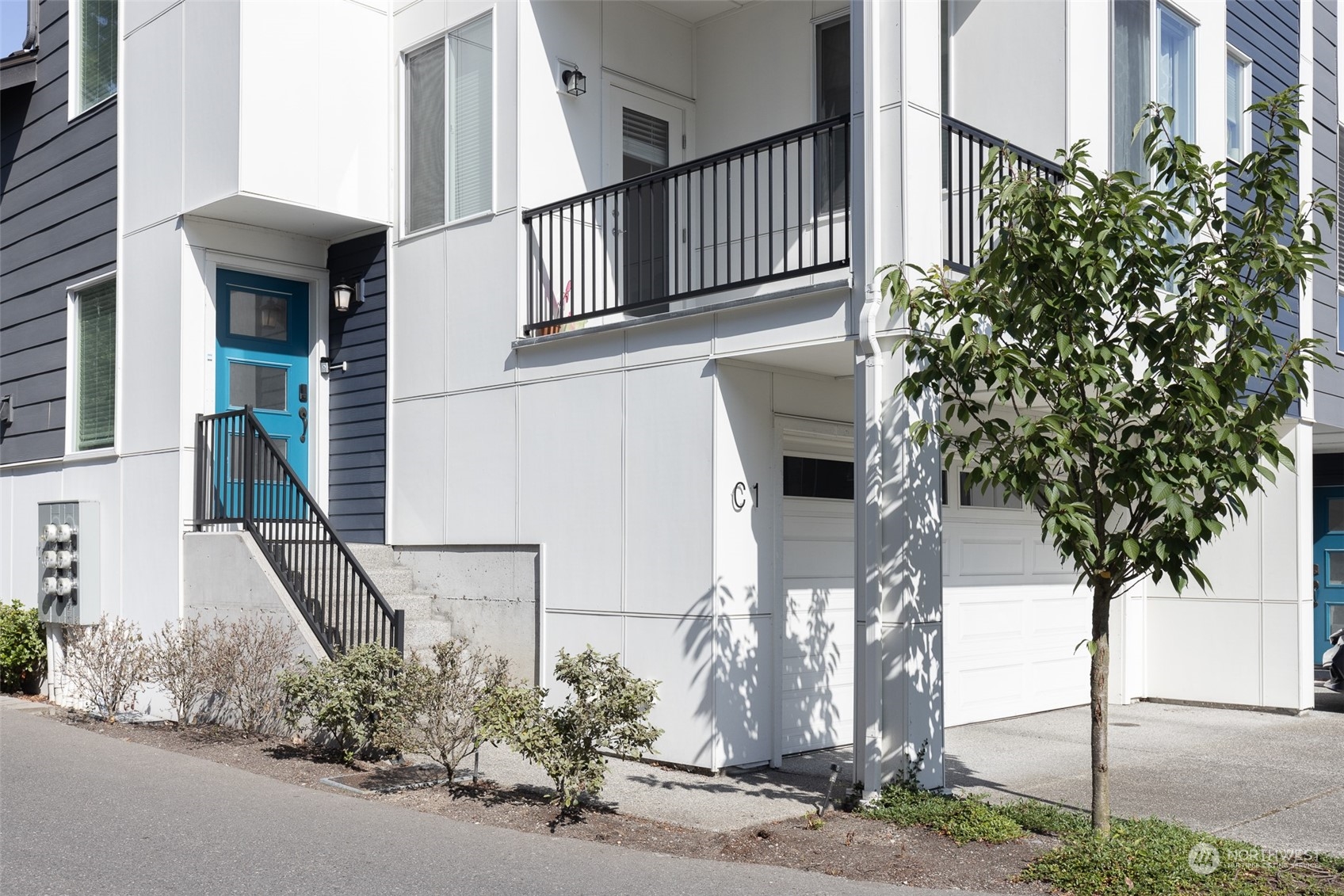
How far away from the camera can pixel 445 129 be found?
10.8 meters

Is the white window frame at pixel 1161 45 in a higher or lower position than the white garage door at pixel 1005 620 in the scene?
higher

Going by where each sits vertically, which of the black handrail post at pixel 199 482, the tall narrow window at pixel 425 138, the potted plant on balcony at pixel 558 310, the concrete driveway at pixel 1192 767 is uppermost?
the tall narrow window at pixel 425 138

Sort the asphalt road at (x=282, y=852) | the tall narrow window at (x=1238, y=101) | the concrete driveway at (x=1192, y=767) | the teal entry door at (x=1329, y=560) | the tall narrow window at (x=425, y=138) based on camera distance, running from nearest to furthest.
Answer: the asphalt road at (x=282, y=852), the concrete driveway at (x=1192, y=767), the tall narrow window at (x=425, y=138), the tall narrow window at (x=1238, y=101), the teal entry door at (x=1329, y=560)

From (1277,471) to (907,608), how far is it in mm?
6602

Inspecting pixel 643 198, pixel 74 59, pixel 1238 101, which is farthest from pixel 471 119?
pixel 1238 101

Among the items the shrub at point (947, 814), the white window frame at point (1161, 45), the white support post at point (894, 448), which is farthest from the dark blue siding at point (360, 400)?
the white window frame at point (1161, 45)

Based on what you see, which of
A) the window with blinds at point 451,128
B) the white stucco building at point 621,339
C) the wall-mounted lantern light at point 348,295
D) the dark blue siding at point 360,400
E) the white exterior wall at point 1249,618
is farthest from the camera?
the white exterior wall at point 1249,618

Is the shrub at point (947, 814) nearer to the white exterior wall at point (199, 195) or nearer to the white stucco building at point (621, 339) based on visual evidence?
the white stucco building at point (621, 339)

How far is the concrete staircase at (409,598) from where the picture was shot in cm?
993

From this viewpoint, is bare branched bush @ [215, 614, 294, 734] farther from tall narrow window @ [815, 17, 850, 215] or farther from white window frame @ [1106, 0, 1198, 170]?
white window frame @ [1106, 0, 1198, 170]

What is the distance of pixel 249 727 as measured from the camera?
31.1ft

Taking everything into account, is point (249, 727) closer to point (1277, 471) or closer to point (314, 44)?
point (314, 44)

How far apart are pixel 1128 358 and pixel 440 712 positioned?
14.8ft

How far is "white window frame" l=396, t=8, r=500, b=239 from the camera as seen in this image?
10.3 meters
